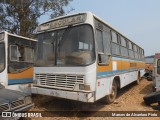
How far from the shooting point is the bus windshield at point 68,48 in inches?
259

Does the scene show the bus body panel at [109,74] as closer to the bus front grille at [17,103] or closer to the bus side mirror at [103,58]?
the bus side mirror at [103,58]

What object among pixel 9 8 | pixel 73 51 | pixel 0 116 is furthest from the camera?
pixel 9 8

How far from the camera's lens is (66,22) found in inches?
281

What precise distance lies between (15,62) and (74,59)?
305cm

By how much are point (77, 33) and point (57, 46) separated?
820 millimetres

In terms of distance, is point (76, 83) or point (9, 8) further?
point (9, 8)

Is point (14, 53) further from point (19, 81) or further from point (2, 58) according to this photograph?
point (19, 81)

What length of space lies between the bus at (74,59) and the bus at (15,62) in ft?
4.18

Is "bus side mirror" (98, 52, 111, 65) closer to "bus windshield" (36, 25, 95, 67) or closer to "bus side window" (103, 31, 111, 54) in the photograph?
"bus side window" (103, 31, 111, 54)

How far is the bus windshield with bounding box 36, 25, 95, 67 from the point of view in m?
6.59

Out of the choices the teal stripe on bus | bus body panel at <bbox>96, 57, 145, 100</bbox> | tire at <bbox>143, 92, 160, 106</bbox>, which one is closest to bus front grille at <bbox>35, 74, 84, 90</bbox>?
bus body panel at <bbox>96, 57, 145, 100</bbox>

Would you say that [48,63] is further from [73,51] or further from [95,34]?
[95,34]

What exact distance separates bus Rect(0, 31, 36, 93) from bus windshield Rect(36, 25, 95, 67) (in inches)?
54.7

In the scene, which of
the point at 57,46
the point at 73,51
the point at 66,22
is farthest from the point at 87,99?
the point at 66,22
